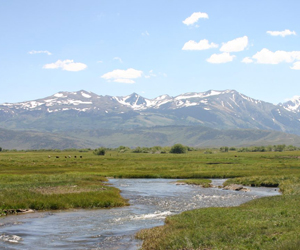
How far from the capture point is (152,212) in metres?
40.0

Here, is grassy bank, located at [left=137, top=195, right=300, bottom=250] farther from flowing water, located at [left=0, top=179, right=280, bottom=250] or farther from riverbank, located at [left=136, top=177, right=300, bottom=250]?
flowing water, located at [left=0, top=179, right=280, bottom=250]

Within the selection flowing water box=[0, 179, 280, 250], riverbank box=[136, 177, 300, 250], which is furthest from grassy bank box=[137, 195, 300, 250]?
flowing water box=[0, 179, 280, 250]

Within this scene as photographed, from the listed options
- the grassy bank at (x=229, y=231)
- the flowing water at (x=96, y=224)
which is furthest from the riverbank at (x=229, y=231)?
the flowing water at (x=96, y=224)

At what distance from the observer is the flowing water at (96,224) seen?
27141 mm

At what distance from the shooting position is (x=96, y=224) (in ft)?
110

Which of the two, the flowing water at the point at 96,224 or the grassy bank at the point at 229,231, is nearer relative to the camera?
the grassy bank at the point at 229,231

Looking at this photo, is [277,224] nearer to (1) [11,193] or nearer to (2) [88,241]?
(2) [88,241]

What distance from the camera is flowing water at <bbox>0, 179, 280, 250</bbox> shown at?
89.0ft

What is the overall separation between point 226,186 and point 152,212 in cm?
2690

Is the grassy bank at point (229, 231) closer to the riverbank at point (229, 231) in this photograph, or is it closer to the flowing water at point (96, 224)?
the riverbank at point (229, 231)

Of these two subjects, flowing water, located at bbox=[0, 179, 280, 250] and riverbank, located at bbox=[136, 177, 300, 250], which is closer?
riverbank, located at bbox=[136, 177, 300, 250]

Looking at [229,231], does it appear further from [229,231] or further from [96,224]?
[96,224]

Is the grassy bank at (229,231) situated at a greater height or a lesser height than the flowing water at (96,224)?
greater

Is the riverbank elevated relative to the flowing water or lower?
elevated
